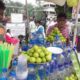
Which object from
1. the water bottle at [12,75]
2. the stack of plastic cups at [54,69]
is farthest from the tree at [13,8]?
the water bottle at [12,75]

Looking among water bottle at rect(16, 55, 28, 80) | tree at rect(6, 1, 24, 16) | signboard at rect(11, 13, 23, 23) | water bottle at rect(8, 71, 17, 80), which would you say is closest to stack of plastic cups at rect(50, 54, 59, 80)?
water bottle at rect(16, 55, 28, 80)

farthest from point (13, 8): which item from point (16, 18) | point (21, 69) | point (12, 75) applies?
point (12, 75)

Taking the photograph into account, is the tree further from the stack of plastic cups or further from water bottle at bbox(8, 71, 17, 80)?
water bottle at bbox(8, 71, 17, 80)

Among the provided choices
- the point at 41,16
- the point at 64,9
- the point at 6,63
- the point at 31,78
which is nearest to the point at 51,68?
the point at 31,78

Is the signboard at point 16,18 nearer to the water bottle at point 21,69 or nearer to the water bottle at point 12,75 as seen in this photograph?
the water bottle at point 21,69

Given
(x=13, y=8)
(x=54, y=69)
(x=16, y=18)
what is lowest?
(x=54, y=69)

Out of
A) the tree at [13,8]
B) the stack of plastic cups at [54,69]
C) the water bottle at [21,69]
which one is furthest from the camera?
the tree at [13,8]

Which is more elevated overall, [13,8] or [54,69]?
[13,8]

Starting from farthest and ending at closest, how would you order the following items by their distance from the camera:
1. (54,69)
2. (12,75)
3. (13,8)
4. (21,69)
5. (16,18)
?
(13,8), (16,18), (54,69), (21,69), (12,75)

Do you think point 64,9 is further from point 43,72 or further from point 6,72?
point 6,72

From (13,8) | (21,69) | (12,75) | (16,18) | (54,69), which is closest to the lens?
(12,75)

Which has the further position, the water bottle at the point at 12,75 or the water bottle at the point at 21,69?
the water bottle at the point at 21,69

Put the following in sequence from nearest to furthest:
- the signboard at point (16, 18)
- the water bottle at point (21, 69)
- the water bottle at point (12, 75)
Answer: the water bottle at point (12, 75) → the water bottle at point (21, 69) → the signboard at point (16, 18)

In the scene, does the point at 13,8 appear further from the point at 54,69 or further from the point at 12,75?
the point at 12,75
